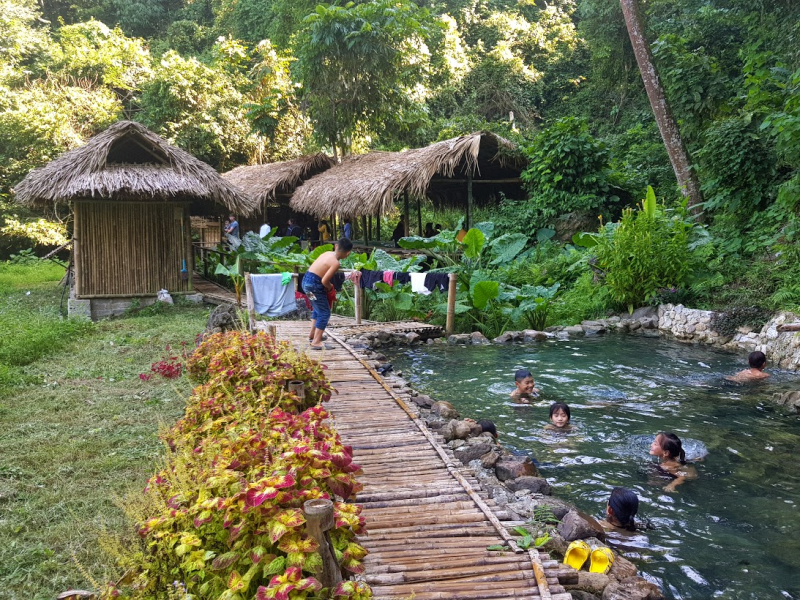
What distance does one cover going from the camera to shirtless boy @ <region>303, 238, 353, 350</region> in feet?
23.8

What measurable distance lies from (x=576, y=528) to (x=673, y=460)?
6.04ft

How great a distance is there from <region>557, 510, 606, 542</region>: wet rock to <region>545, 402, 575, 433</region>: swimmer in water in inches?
90.5

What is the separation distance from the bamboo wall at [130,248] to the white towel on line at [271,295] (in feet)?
9.99

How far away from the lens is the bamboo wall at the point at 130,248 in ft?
40.7

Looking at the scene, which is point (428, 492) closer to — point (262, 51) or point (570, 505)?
point (570, 505)

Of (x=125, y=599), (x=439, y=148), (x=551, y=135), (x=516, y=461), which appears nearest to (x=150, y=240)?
(x=439, y=148)

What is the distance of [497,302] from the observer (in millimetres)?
11242

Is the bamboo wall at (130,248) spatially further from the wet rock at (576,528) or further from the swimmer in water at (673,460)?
the wet rock at (576,528)

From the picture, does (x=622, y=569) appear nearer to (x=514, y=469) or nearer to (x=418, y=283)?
(x=514, y=469)

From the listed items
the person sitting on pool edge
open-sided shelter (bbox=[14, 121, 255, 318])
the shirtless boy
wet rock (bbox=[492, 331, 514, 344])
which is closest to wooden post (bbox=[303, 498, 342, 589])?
the shirtless boy

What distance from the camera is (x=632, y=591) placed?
11.1ft

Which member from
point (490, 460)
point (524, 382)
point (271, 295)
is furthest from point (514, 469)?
point (271, 295)

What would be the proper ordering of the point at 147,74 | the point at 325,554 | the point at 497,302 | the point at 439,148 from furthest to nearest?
1. the point at 147,74
2. the point at 439,148
3. the point at 497,302
4. the point at 325,554

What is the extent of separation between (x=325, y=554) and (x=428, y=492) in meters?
1.72
